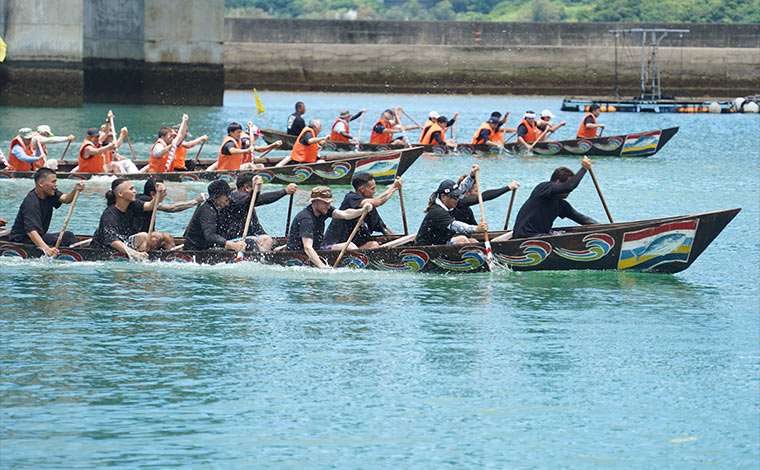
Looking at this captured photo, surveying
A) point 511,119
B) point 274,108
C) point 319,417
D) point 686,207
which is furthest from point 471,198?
point 274,108

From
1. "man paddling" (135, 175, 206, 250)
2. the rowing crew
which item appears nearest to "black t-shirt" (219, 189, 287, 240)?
the rowing crew

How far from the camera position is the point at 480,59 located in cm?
6869

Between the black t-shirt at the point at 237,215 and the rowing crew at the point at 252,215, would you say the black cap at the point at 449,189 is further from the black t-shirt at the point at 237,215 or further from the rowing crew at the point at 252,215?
the black t-shirt at the point at 237,215

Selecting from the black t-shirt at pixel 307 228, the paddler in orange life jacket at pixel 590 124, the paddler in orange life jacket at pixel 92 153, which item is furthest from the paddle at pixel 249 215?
the paddler in orange life jacket at pixel 590 124

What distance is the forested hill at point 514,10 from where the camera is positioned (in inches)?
3469

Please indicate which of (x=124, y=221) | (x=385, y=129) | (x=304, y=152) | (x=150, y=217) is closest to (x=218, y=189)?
(x=150, y=217)

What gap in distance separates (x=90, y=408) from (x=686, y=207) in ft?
52.8

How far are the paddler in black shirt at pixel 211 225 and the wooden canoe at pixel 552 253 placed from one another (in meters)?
0.13

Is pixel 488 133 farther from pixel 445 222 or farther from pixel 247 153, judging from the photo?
pixel 445 222

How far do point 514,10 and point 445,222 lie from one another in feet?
300

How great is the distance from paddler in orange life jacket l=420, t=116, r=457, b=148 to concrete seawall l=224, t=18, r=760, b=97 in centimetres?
3704

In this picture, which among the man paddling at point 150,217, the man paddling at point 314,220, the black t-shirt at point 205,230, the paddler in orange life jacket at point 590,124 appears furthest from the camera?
the paddler in orange life jacket at point 590,124

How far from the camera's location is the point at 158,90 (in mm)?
53531

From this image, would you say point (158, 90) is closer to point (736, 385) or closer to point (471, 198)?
point (471, 198)
